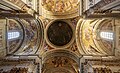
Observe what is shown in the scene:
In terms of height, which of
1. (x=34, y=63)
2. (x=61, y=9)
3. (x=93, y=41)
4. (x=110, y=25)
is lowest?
(x=34, y=63)

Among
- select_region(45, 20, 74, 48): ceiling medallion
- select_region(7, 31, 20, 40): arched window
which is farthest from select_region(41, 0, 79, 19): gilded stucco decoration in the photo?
select_region(7, 31, 20, 40): arched window

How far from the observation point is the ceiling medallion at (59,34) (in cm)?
2074

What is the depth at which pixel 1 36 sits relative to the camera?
51.5 ft

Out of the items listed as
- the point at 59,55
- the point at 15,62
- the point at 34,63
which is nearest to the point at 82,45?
the point at 59,55

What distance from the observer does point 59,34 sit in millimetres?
21266

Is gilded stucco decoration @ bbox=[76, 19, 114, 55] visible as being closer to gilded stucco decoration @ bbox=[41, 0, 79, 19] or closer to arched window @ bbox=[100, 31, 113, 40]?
arched window @ bbox=[100, 31, 113, 40]

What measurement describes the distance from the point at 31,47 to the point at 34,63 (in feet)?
14.5

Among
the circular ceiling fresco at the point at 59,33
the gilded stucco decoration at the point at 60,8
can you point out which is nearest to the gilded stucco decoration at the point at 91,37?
the circular ceiling fresco at the point at 59,33

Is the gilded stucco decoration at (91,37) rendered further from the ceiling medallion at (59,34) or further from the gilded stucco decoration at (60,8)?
the gilded stucco decoration at (60,8)

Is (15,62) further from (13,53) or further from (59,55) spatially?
(59,55)

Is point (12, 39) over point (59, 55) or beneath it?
over

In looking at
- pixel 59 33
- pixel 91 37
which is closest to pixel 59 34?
pixel 59 33

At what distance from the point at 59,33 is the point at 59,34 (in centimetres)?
11

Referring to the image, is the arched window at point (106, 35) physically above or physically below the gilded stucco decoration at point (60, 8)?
below
